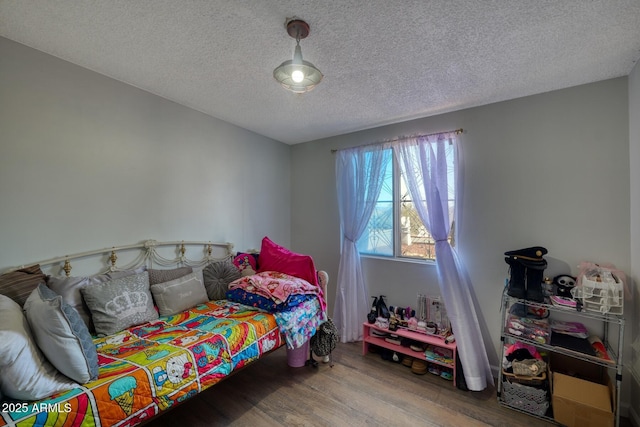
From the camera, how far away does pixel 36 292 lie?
55.7 inches

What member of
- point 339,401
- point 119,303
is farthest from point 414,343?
point 119,303

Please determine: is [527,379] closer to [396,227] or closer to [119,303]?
[396,227]

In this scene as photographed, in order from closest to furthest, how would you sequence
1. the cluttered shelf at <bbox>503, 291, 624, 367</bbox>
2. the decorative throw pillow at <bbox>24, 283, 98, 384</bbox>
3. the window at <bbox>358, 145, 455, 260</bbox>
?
the decorative throw pillow at <bbox>24, 283, 98, 384</bbox> < the cluttered shelf at <bbox>503, 291, 624, 367</bbox> < the window at <bbox>358, 145, 455, 260</bbox>

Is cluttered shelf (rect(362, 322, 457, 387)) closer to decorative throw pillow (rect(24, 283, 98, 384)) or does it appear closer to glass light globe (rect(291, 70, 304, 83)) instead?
decorative throw pillow (rect(24, 283, 98, 384))

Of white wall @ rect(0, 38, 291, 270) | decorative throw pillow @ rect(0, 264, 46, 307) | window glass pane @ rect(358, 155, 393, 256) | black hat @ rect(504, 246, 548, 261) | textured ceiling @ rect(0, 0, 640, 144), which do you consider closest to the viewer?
textured ceiling @ rect(0, 0, 640, 144)

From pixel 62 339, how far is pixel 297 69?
5.65ft

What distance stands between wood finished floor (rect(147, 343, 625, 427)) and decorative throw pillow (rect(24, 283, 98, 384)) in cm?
89

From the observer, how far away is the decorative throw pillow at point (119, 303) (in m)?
1.73

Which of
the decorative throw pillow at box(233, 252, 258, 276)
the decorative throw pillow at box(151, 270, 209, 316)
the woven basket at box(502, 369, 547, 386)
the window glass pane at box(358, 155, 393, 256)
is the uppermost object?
the window glass pane at box(358, 155, 393, 256)

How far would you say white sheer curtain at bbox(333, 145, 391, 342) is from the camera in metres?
2.97

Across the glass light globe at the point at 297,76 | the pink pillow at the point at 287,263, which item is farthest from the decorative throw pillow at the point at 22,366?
the glass light globe at the point at 297,76

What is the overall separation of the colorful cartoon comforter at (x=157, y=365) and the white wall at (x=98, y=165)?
79 centimetres

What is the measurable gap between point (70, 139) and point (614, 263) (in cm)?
397

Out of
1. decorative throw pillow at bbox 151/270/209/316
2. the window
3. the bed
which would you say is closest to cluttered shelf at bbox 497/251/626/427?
the window
